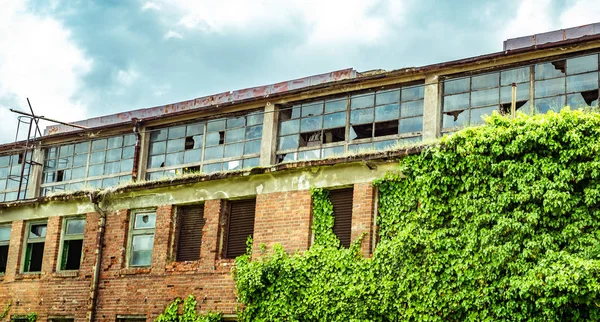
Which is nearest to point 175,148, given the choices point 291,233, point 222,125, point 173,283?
point 222,125

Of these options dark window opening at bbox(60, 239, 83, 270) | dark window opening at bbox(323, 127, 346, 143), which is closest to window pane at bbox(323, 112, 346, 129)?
dark window opening at bbox(323, 127, 346, 143)

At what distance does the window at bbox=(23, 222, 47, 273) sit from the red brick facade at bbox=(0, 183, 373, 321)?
7.6 inches

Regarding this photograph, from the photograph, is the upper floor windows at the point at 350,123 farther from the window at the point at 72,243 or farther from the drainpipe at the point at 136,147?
the window at the point at 72,243

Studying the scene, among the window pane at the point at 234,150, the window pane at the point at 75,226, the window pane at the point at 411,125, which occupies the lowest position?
the window pane at the point at 75,226

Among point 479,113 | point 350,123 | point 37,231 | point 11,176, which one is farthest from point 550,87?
point 11,176

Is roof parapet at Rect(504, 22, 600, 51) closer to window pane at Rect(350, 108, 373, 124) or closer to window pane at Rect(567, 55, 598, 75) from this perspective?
window pane at Rect(567, 55, 598, 75)

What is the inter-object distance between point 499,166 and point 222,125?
9.97 meters

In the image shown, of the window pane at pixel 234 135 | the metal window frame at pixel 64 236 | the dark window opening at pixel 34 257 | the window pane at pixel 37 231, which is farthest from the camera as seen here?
the window pane at pixel 37 231

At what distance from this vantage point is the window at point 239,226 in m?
20.5

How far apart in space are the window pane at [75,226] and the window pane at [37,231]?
105 cm

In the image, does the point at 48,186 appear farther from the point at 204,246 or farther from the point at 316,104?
the point at 316,104

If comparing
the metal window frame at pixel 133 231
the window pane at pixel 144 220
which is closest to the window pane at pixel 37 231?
the metal window frame at pixel 133 231

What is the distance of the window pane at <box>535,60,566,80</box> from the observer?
1848 centimetres

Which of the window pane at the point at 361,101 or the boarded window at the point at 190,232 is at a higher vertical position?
the window pane at the point at 361,101
